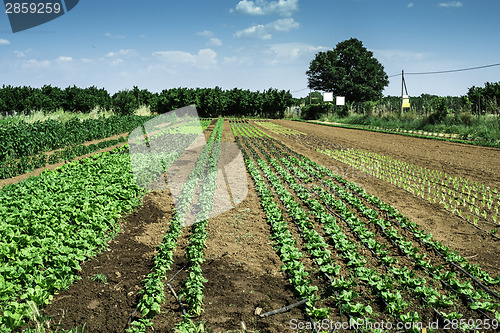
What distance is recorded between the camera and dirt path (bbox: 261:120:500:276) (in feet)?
18.7

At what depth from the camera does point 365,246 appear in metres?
5.67

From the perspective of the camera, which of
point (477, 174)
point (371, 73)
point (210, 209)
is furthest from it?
point (371, 73)

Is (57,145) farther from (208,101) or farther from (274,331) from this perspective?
(208,101)

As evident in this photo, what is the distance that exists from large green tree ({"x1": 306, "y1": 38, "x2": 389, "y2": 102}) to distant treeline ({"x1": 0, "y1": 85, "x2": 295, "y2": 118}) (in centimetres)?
1200

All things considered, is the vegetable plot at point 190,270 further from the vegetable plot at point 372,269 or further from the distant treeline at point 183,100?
the distant treeline at point 183,100

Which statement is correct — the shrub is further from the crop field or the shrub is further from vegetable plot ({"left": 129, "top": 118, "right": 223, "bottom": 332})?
vegetable plot ({"left": 129, "top": 118, "right": 223, "bottom": 332})

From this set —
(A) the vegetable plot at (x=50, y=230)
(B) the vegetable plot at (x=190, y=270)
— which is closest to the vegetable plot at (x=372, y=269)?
(B) the vegetable plot at (x=190, y=270)

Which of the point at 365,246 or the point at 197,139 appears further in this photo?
the point at 197,139

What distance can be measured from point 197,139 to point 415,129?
52.3ft

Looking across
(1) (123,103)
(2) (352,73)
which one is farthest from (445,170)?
(2) (352,73)

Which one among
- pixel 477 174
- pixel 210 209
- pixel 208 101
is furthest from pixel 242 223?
pixel 208 101

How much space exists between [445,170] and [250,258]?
891 centimetres

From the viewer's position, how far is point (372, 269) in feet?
15.8

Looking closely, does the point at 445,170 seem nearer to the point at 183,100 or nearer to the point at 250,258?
the point at 250,258
